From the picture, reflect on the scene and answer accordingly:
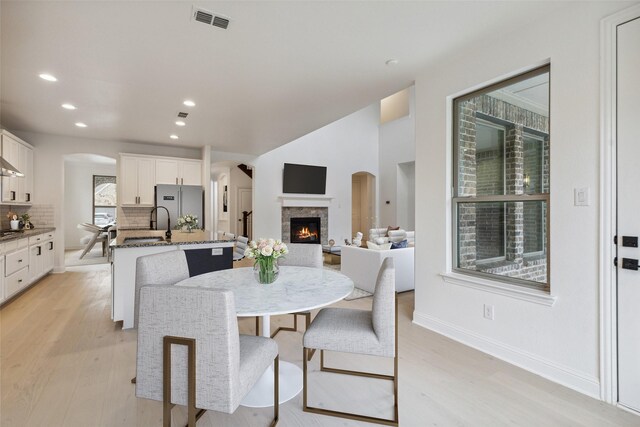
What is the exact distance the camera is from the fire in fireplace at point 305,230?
8180mm

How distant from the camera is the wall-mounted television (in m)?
7.93

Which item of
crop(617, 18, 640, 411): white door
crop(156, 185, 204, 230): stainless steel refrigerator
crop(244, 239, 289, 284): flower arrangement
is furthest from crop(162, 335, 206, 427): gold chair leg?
crop(156, 185, 204, 230): stainless steel refrigerator

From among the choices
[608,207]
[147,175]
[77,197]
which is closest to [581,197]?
[608,207]

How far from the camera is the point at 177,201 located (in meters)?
5.80

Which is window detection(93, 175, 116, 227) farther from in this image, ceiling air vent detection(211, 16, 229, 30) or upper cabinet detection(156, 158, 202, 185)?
ceiling air vent detection(211, 16, 229, 30)

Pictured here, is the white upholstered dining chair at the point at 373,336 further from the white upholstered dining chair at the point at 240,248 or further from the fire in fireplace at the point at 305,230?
the fire in fireplace at the point at 305,230

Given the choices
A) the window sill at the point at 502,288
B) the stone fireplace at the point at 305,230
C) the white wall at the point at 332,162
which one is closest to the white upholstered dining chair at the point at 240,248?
the window sill at the point at 502,288

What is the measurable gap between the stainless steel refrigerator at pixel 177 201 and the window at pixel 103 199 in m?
4.81

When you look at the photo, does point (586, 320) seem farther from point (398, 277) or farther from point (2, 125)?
point (2, 125)

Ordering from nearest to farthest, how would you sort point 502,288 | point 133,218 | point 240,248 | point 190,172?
point 502,288, point 240,248, point 133,218, point 190,172

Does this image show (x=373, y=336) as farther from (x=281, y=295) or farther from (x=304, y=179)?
(x=304, y=179)

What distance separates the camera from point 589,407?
179 centimetres

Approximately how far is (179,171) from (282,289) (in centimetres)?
504

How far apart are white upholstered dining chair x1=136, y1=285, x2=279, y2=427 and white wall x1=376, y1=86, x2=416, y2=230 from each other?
7.67 m
